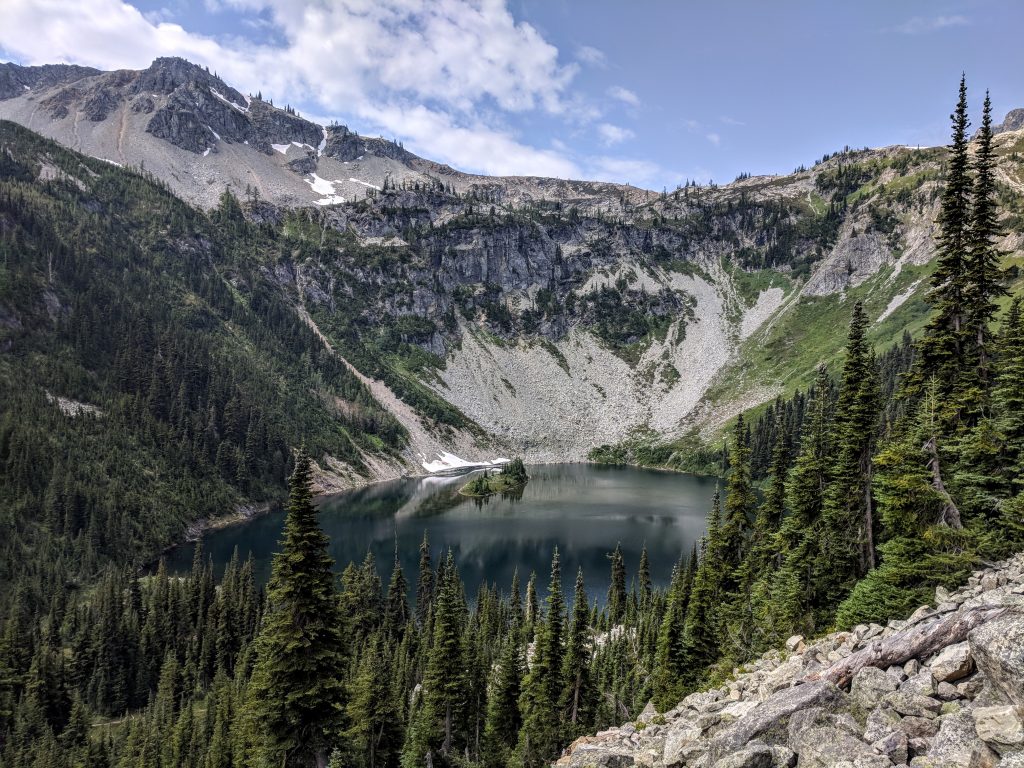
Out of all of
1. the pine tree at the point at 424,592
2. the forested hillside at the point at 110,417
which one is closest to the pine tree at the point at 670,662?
the pine tree at the point at 424,592

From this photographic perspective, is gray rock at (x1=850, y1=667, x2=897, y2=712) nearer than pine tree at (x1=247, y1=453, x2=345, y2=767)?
Yes

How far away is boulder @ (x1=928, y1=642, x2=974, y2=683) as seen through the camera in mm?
9703

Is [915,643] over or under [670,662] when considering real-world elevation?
over

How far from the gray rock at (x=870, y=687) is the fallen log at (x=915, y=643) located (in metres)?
0.71

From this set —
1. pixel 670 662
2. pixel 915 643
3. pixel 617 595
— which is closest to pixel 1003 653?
pixel 915 643

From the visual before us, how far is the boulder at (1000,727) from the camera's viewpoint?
717cm

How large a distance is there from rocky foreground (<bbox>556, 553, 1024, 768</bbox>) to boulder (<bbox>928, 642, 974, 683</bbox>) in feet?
0.06

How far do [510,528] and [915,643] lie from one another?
11531 centimetres

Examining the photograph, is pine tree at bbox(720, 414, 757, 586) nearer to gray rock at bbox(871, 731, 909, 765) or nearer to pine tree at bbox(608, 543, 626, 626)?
gray rock at bbox(871, 731, 909, 765)

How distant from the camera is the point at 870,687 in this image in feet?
35.2

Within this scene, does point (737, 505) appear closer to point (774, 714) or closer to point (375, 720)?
point (375, 720)

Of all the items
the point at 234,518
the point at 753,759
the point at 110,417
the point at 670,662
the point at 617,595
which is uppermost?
the point at 753,759

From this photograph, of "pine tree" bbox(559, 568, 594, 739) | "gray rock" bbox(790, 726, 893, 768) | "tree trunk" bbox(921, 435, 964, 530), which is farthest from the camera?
"pine tree" bbox(559, 568, 594, 739)

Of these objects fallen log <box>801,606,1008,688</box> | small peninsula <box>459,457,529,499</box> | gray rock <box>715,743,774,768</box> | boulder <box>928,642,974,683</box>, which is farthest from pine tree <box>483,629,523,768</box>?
small peninsula <box>459,457,529,499</box>
